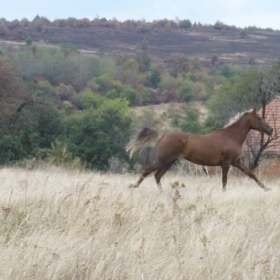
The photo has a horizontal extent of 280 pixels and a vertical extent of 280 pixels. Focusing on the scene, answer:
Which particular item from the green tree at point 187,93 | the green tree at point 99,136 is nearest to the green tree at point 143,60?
the green tree at point 187,93

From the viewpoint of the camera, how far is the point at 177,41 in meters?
150

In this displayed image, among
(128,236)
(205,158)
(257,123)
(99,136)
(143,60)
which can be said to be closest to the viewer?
(128,236)

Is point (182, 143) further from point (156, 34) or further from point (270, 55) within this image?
point (156, 34)

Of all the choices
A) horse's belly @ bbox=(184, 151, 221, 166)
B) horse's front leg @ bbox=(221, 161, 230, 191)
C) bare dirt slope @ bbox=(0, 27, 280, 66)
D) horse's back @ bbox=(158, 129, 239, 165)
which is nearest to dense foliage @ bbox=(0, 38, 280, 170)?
horse's back @ bbox=(158, 129, 239, 165)

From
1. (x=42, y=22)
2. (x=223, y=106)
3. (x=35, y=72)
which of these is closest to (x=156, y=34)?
(x=42, y=22)

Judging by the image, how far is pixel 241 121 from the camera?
13.6m

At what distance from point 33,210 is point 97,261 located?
181cm

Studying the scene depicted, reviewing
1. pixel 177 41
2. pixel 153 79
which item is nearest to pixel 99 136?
pixel 153 79

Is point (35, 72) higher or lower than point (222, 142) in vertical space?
lower

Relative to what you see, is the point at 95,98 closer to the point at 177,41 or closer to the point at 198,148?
the point at 198,148

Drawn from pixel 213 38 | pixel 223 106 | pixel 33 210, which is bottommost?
pixel 213 38

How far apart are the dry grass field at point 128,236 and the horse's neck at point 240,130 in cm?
510

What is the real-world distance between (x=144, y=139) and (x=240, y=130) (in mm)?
1960

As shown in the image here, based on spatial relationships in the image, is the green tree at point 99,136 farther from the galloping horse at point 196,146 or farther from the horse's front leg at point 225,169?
the horse's front leg at point 225,169
